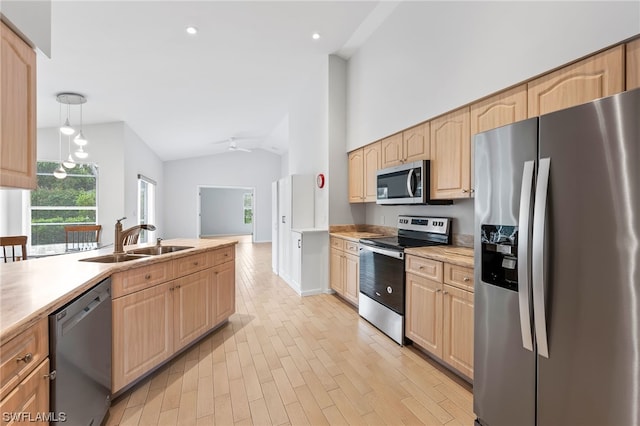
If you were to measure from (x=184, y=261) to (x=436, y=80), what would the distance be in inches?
111

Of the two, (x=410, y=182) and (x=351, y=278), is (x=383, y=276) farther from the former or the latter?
(x=410, y=182)

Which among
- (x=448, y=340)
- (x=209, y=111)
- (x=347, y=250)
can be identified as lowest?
(x=448, y=340)

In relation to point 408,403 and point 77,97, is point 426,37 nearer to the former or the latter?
point 408,403

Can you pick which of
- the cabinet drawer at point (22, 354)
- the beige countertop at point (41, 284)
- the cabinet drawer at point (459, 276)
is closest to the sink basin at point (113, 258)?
the beige countertop at point (41, 284)

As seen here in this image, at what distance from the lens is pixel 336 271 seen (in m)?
4.15

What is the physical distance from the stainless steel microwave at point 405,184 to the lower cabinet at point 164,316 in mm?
1992

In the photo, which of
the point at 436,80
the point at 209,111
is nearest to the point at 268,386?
the point at 436,80

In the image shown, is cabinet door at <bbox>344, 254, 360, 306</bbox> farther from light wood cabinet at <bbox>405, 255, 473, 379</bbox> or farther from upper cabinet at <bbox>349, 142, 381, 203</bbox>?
light wood cabinet at <bbox>405, 255, 473, 379</bbox>

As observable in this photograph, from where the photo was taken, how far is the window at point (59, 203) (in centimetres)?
485

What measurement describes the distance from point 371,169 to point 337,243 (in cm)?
115

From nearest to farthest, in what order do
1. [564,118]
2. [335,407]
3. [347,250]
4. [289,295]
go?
[564,118], [335,407], [347,250], [289,295]

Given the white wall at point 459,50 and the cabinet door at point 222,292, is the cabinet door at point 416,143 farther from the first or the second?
the cabinet door at point 222,292

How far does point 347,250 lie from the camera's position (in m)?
3.85

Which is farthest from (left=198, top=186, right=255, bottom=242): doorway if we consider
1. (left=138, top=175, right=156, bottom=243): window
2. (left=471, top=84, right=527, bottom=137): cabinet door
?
(left=471, top=84, right=527, bottom=137): cabinet door
